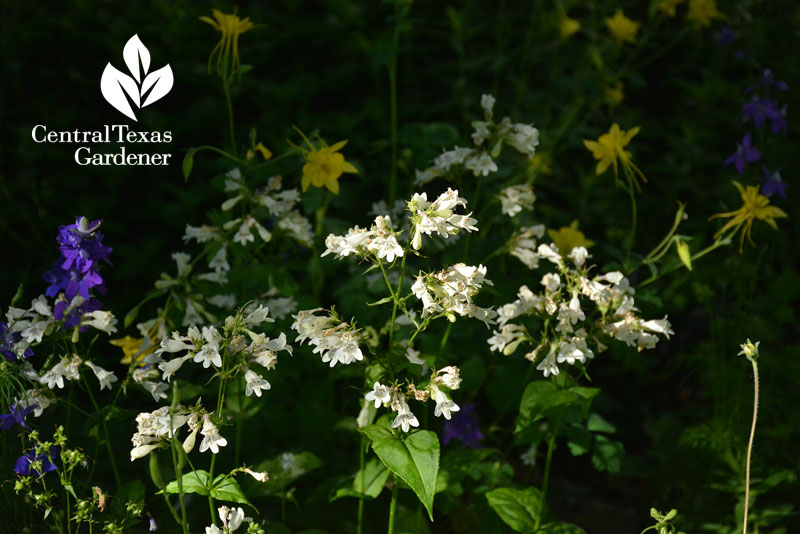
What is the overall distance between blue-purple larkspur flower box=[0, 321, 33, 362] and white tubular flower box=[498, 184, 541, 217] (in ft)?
4.98

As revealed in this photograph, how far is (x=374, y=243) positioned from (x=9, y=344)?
3.83 ft

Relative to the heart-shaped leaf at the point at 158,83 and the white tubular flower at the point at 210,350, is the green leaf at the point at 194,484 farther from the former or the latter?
the heart-shaped leaf at the point at 158,83

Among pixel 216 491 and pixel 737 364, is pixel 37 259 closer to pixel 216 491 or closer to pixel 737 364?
pixel 216 491

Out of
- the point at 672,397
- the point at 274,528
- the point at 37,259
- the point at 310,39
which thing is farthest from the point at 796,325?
the point at 37,259

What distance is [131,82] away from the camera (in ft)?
11.6

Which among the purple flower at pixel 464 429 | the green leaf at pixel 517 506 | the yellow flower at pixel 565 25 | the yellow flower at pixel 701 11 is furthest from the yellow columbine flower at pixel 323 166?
the yellow flower at pixel 701 11

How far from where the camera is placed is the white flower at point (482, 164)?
8.31ft

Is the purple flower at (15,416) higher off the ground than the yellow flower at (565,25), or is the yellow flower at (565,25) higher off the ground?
the yellow flower at (565,25)

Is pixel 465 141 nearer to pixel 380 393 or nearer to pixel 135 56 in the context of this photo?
pixel 135 56

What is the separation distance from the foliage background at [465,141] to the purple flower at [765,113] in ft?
1.05

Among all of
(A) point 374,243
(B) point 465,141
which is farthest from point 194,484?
(B) point 465,141

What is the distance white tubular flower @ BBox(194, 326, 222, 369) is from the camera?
1.97 metres

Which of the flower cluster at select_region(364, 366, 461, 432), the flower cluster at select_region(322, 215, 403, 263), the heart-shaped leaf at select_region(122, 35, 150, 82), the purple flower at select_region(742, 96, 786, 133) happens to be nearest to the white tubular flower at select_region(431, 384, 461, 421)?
the flower cluster at select_region(364, 366, 461, 432)

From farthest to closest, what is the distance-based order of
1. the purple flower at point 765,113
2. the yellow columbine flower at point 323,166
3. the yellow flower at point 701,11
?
the yellow flower at point 701,11 → the purple flower at point 765,113 → the yellow columbine flower at point 323,166
